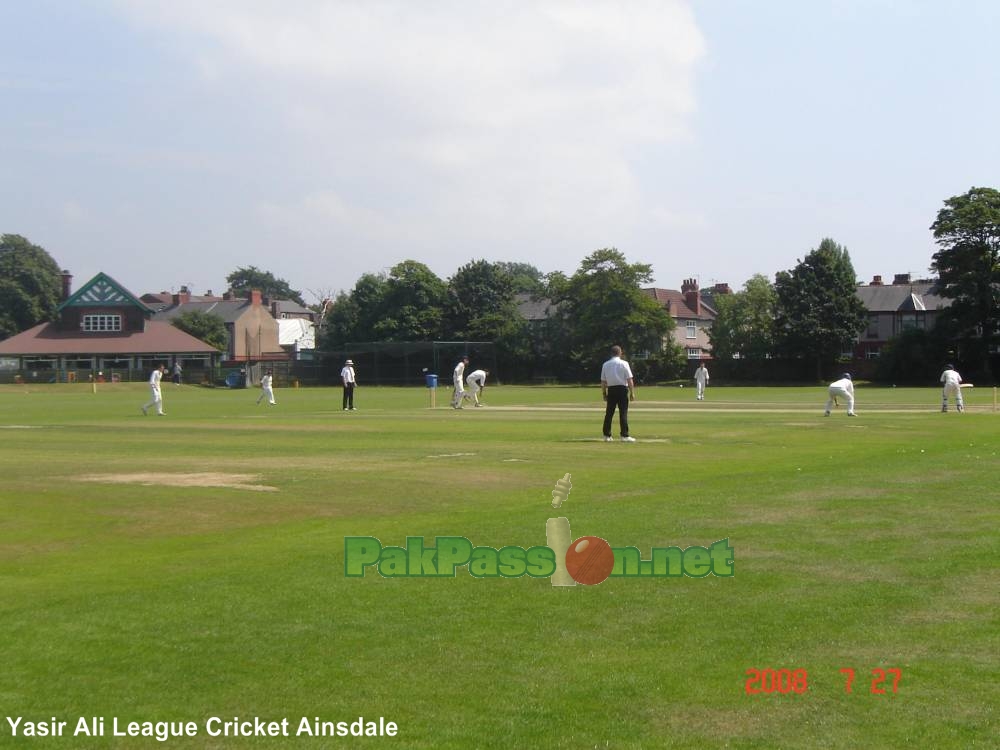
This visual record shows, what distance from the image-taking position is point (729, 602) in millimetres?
7625

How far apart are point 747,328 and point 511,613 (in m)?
91.4

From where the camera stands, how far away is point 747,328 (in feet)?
315

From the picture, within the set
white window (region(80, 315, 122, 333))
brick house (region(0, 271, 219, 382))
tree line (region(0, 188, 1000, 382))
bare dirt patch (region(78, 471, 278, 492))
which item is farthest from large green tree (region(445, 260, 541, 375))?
bare dirt patch (region(78, 471, 278, 492))

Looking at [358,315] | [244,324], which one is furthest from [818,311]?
[244,324]

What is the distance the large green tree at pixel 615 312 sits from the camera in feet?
293

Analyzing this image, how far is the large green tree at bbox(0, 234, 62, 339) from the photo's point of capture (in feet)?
390

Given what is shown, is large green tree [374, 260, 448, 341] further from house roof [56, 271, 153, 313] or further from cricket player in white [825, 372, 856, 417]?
cricket player in white [825, 372, 856, 417]

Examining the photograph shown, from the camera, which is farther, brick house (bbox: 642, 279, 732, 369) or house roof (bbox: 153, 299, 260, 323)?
house roof (bbox: 153, 299, 260, 323)

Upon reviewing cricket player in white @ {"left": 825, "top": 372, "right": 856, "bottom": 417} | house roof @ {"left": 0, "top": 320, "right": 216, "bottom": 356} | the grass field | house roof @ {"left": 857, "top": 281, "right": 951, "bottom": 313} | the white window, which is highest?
house roof @ {"left": 857, "top": 281, "right": 951, "bottom": 313}

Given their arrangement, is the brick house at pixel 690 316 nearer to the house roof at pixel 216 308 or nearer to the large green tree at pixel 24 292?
the house roof at pixel 216 308

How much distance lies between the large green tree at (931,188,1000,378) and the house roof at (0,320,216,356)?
62.9 meters

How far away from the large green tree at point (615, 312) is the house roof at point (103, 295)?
41.8 meters
